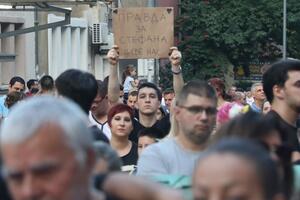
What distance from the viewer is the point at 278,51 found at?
48875 millimetres

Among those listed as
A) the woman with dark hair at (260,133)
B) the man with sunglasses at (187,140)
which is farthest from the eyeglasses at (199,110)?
the woman with dark hair at (260,133)

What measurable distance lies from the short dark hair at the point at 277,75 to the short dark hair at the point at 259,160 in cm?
396

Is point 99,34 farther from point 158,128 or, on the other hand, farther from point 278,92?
point 278,92

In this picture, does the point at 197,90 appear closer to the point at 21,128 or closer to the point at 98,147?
the point at 98,147

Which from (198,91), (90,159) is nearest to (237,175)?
(90,159)

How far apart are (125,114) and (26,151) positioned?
20.9 feet

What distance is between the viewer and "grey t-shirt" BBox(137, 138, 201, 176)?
6.62 m

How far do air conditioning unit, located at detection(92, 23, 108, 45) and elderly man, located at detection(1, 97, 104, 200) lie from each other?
30981 mm

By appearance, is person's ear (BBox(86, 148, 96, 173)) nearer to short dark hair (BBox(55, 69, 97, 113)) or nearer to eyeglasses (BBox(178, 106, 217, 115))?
eyeglasses (BBox(178, 106, 217, 115))

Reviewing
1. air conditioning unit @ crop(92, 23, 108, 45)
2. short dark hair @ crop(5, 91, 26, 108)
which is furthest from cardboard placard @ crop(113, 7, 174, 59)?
air conditioning unit @ crop(92, 23, 108, 45)

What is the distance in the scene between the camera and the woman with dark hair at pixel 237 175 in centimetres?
397

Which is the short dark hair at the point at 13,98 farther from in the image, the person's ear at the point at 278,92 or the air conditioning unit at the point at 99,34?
the air conditioning unit at the point at 99,34

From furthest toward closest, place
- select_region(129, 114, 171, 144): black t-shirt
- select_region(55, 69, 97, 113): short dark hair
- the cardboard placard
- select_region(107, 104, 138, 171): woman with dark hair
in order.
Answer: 1. the cardboard placard
2. select_region(129, 114, 171, 144): black t-shirt
3. select_region(107, 104, 138, 171): woman with dark hair
4. select_region(55, 69, 97, 113): short dark hair

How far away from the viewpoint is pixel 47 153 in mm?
3859
